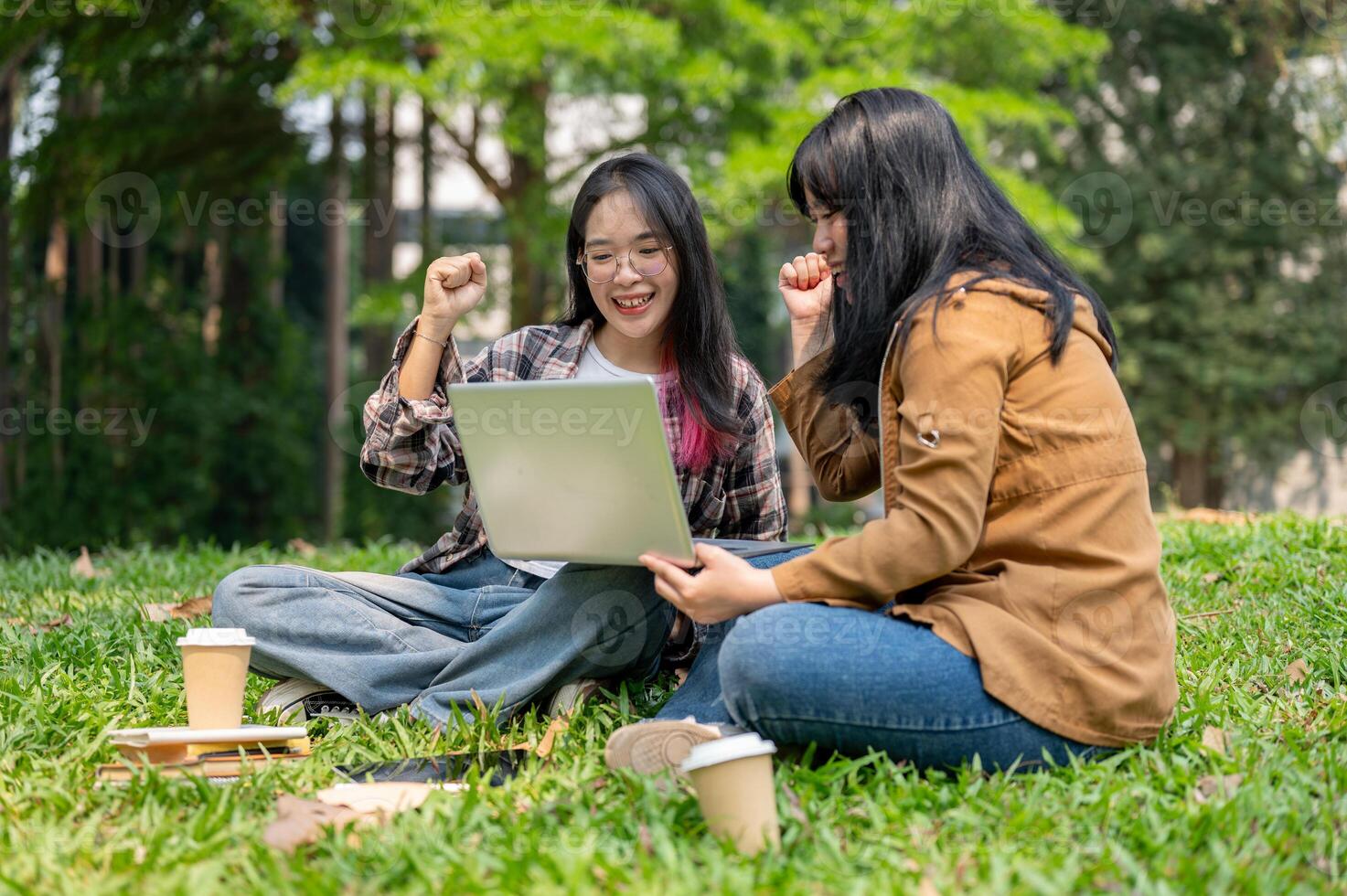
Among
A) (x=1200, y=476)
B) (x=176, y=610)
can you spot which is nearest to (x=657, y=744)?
(x=176, y=610)

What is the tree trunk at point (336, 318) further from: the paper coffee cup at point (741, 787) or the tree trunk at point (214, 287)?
the paper coffee cup at point (741, 787)

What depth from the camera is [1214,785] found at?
2.26m

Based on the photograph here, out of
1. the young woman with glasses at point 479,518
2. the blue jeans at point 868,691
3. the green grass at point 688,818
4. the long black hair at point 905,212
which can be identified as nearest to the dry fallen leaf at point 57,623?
the green grass at point 688,818

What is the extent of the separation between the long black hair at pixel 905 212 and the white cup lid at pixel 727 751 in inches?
31.6

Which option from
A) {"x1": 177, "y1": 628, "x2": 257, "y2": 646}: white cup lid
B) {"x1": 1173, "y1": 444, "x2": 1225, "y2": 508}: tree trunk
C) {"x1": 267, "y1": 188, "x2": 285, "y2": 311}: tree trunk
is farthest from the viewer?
{"x1": 1173, "y1": 444, "x2": 1225, "y2": 508}: tree trunk

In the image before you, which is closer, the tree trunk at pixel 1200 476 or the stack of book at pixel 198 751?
the stack of book at pixel 198 751

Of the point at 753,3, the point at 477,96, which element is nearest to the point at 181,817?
the point at 477,96

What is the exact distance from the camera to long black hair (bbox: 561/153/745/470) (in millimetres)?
3066

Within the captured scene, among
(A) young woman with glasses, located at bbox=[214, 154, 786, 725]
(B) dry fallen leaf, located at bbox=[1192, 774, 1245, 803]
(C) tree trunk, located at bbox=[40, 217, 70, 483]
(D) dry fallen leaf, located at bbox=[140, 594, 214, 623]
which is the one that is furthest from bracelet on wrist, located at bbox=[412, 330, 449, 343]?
(C) tree trunk, located at bbox=[40, 217, 70, 483]

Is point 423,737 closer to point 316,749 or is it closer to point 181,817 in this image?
point 316,749

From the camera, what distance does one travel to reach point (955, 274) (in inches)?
88.8

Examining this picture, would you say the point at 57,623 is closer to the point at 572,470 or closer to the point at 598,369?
the point at 598,369

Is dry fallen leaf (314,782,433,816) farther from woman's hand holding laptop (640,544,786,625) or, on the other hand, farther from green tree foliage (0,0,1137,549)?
green tree foliage (0,0,1137,549)

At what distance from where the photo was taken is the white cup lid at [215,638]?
8.04ft
